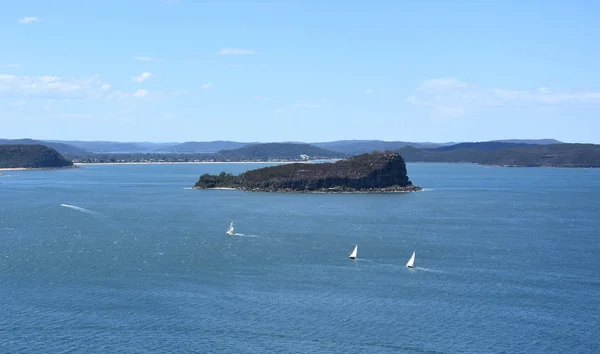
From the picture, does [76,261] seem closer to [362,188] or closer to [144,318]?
[144,318]

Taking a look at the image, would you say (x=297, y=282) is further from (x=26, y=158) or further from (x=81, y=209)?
(x=26, y=158)

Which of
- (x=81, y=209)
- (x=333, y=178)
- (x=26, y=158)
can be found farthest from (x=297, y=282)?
(x=26, y=158)

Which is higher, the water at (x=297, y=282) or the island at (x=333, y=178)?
the island at (x=333, y=178)

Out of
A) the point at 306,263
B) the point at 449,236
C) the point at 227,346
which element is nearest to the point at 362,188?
the point at 449,236

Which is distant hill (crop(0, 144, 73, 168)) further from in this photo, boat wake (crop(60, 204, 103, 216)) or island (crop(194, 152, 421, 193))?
boat wake (crop(60, 204, 103, 216))

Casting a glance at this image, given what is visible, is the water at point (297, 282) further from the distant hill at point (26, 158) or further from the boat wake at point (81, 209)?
the distant hill at point (26, 158)

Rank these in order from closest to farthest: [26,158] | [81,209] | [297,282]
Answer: [297,282]
[81,209]
[26,158]

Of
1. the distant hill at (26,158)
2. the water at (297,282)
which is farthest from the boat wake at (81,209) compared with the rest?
the distant hill at (26,158)
